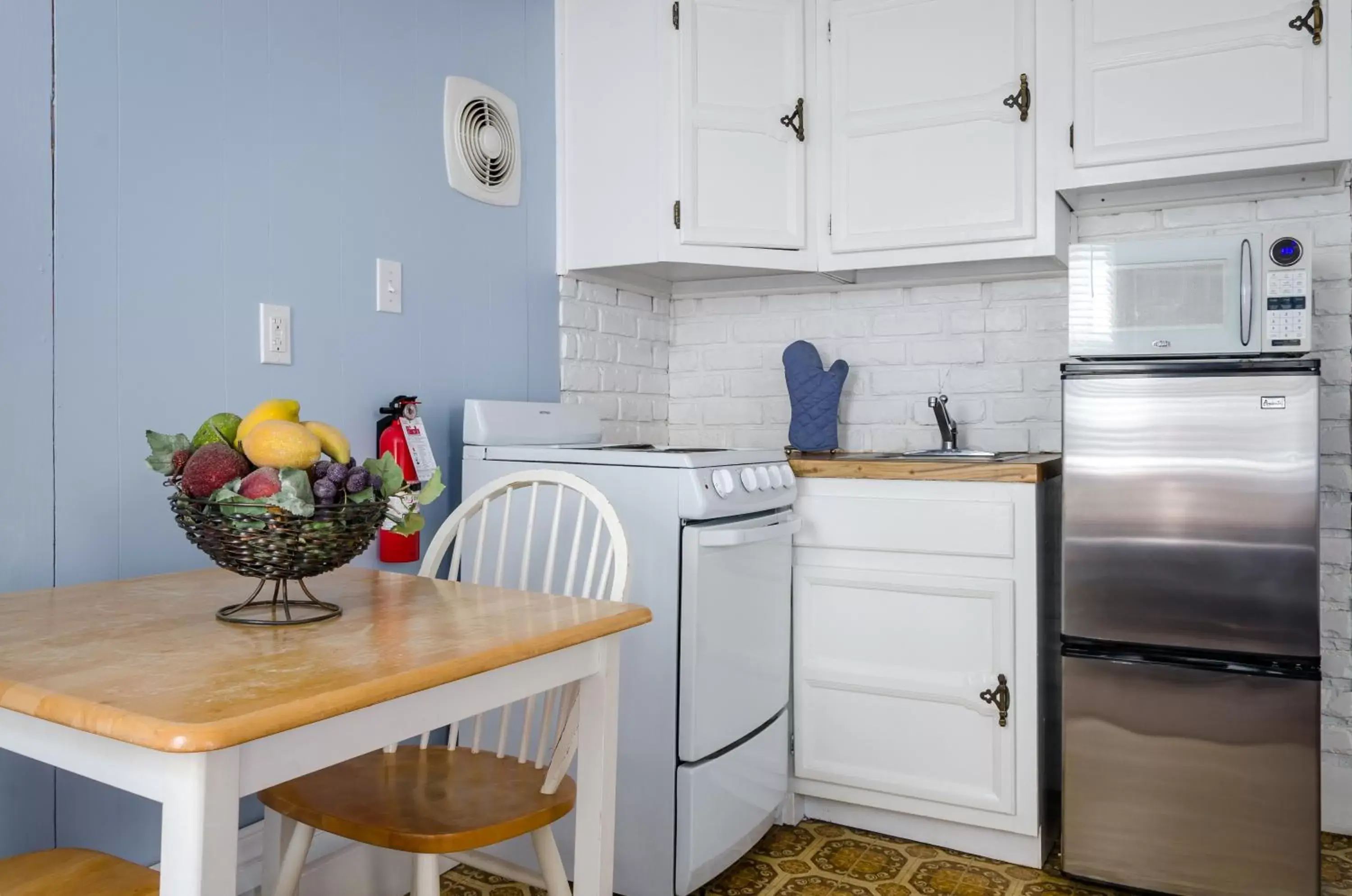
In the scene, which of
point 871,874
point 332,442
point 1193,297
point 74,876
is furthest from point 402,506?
point 1193,297

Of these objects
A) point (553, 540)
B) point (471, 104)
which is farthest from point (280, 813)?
point (471, 104)

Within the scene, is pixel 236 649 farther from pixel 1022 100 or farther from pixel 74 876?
pixel 1022 100

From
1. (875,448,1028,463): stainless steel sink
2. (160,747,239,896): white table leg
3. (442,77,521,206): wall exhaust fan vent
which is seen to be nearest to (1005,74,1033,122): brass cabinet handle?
(875,448,1028,463): stainless steel sink

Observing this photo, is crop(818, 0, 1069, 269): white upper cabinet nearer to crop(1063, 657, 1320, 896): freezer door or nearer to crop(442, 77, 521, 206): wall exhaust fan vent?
crop(442, 77, 521, 206): wall exhaust fan vent

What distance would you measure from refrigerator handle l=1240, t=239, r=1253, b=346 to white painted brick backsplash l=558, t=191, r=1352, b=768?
49 centimetres

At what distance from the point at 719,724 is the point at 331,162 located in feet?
4.80

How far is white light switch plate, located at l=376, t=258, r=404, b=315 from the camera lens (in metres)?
2.22

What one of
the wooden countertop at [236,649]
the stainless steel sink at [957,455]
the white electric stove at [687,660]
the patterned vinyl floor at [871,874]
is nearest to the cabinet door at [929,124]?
the stainless steel sink at [957,455]

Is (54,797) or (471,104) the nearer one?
(54,797)

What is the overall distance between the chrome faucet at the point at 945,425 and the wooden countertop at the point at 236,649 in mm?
1676

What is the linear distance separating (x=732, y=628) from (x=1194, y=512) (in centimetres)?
100

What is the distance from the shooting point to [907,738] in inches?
93.1

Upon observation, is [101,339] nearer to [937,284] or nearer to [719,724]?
[719,724]

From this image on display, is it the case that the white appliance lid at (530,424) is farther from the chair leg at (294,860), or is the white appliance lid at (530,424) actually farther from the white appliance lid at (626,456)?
the chair leg at (294,860)
